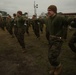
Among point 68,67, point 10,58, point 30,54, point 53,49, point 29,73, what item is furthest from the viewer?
point 30,54

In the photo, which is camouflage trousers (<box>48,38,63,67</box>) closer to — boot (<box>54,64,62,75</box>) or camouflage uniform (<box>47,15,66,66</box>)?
camouflage uniform (<box>47,15,66,66</box>)

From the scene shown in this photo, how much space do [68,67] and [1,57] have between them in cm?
343

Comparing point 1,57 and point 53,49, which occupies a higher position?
point 53,49

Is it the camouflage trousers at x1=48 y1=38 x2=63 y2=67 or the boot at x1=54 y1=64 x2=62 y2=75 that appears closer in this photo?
the camouflage trousers at x1=48 y1=38 x2=63 y2=67

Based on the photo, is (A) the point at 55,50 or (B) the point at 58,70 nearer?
(A) the point at 55,50

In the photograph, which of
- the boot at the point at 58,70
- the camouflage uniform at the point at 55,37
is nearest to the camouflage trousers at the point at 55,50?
the camouflage uniform at the point at 55,37

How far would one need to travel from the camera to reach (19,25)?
376 inches

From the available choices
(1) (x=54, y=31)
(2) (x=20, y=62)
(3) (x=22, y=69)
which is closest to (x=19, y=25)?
(2) (x=20, y=62)

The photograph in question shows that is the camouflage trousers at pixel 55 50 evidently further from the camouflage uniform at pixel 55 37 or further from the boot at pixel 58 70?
the boot at pixel 58 70

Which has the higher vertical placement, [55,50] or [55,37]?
[55,37]

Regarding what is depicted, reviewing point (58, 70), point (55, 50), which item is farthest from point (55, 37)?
point (58, 70)

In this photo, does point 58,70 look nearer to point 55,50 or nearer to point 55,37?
point 55,50

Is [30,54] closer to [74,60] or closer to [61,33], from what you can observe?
[74,60]

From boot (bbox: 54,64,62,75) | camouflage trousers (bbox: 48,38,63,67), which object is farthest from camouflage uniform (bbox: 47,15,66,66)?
boot (bbox: 54,64,62,75)
